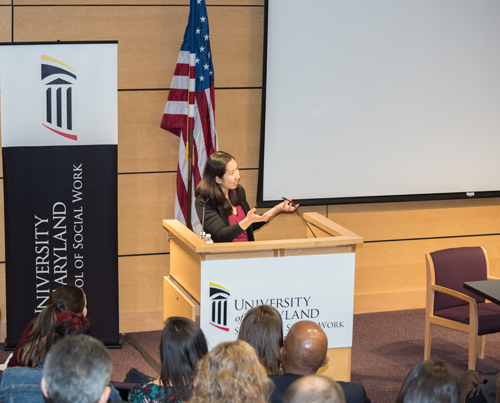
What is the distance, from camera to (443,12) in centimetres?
501

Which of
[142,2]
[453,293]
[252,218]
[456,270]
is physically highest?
[142,2]

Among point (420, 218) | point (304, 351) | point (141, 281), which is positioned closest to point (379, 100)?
point (420, 218)

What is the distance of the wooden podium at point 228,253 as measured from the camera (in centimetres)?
322

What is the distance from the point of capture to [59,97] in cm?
421

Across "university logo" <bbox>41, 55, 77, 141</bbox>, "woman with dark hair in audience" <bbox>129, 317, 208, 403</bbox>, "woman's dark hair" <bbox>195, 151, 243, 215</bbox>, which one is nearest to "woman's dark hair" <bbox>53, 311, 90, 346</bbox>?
"woman with dark hair in audience" <bbox>129, 317, 208, 403</bbox>

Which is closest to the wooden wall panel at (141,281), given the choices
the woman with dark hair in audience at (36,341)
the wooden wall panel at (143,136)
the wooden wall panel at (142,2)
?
the wooden wall panel at (143,136)

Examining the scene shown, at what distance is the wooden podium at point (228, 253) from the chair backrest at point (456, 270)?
3.29 feet

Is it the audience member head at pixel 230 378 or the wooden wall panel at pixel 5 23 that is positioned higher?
the wooden wall panel at pixel 5 23

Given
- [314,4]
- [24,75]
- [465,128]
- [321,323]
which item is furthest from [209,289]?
[465,128]

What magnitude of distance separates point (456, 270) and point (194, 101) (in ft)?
7.64

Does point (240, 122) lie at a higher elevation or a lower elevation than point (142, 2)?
lower

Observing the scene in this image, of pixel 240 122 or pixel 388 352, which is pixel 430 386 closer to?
pixel 388 352

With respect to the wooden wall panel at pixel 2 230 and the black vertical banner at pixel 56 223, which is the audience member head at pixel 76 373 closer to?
the black vertical banner at pixel 56 223

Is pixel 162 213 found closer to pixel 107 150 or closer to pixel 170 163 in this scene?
pixel 170 163
